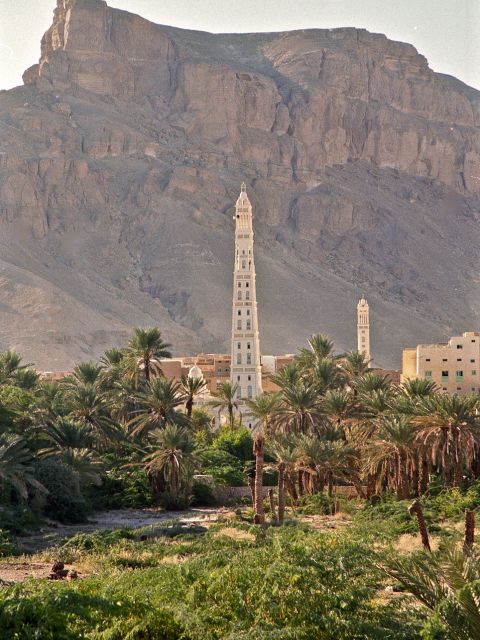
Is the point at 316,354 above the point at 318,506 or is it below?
above

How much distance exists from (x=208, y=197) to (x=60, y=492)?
133 metres

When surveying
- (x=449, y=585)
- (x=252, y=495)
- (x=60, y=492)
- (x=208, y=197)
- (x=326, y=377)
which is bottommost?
(x=449, y=585)

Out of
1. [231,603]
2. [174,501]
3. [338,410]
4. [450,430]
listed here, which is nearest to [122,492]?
[174,501]

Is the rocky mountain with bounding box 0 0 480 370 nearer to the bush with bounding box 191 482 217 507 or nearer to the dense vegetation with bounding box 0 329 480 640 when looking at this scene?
the dense vegetation with bounding box 0 329 480 640

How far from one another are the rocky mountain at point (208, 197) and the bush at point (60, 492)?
3409 inches

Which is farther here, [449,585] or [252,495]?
[252,495]

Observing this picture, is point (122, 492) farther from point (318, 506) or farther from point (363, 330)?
point (363, 330)

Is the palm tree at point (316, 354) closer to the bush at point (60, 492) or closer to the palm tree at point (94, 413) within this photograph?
the palm tree at point (94, 413)

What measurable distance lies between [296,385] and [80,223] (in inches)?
4568

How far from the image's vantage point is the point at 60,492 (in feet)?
114

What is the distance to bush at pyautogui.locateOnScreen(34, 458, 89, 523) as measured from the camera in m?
34.7

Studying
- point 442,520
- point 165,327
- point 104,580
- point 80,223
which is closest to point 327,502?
point 442,520

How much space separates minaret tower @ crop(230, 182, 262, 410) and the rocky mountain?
5514 cm

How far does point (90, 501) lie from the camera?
127 ft
